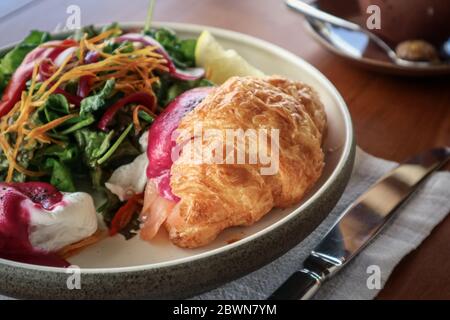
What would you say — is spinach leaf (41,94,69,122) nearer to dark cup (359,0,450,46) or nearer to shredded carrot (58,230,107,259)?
shredded carrot (58,230,107,259)

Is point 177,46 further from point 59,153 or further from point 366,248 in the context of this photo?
point 366,248

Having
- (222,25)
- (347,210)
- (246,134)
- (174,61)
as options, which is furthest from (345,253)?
(222,25)

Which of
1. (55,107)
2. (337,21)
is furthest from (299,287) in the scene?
(337,21)

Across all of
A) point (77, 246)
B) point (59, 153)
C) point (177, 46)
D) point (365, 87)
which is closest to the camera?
point (77, 246)

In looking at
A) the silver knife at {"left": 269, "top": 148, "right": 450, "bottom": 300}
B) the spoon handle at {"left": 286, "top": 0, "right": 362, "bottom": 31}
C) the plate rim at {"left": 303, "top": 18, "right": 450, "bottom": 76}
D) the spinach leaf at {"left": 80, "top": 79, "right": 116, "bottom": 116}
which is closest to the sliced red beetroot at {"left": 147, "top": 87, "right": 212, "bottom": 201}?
the spinach leaf at {"left": 80, "top": 79, "right": 116, "bottom": 116}

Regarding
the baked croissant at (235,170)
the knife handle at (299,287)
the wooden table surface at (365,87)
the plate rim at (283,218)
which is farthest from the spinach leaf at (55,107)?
the wooden table surface at (365,87)

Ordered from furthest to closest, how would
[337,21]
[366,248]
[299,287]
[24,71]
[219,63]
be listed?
1. [337,21]
2. [219,63]
3. [24,71]
4. [366,248]
5. [299,287]

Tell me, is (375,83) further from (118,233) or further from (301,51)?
(118,233)
